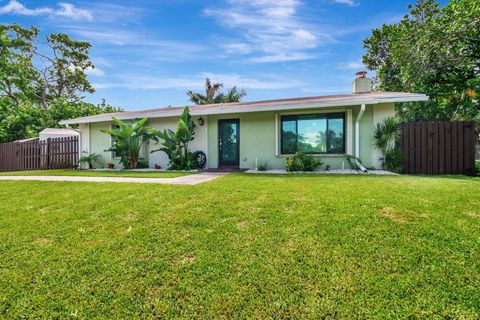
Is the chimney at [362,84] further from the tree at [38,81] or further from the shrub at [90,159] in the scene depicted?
the tree at [38,81]

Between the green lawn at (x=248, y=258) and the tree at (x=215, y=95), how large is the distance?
2136 centimetres

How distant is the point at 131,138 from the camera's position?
10.9 metres

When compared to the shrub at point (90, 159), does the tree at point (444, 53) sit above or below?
above

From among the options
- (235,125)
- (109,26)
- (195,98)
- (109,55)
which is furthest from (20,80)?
(235,125)

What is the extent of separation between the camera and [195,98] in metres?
25.4

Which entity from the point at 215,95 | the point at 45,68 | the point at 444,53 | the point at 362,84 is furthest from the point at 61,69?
the point at 444,53

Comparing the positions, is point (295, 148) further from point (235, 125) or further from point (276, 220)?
point (276, 220)

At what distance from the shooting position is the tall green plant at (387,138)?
8.57m

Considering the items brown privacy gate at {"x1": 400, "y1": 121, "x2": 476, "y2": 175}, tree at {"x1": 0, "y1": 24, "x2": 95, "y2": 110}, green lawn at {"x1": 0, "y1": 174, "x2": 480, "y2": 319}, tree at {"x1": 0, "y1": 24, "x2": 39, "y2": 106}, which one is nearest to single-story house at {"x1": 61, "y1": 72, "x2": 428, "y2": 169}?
brown privacy gate at {"x1": 400, "y1": 121, "x2": 476, "y2": 175}

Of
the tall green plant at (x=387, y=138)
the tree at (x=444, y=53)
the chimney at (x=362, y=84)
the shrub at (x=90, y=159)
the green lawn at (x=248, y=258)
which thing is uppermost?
the tree at (x=444, y=53)

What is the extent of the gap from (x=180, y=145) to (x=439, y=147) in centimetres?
956

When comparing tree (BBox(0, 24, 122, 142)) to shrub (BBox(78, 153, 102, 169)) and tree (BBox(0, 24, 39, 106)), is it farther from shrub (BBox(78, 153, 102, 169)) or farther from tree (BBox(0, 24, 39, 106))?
shrub (BBox(78, 153, 102, 169))

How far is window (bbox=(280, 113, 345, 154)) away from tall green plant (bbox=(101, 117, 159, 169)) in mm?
5382

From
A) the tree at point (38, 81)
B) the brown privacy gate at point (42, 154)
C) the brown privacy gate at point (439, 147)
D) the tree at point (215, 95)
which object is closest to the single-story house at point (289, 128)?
the brown privacy gate at point (439, 147)
